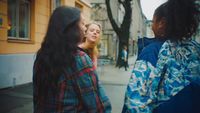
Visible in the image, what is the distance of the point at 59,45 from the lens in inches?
85.7

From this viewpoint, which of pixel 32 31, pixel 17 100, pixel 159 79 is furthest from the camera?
pixel 32 31

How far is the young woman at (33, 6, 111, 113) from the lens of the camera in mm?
2146

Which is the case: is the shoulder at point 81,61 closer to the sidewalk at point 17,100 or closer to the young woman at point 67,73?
the young woman at point 67,73

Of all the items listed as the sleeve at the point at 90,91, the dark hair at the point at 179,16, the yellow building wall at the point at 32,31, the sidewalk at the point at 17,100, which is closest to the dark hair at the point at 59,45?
the sleeve at the point at 90,91

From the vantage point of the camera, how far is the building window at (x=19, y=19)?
1152 centimetres

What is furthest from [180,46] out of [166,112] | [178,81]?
[166,112]

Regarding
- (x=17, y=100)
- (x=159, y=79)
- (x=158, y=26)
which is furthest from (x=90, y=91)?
(x=17, y=100)

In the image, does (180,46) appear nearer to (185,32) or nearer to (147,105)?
(185,32)

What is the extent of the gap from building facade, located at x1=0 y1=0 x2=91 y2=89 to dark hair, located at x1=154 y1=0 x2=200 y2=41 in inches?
332

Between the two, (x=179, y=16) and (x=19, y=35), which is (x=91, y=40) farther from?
(x=19, y=35)

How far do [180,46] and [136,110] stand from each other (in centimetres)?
49

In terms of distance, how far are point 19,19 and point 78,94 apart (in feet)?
34.1

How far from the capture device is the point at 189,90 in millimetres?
2057

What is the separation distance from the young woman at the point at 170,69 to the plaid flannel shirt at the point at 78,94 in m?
0.21
